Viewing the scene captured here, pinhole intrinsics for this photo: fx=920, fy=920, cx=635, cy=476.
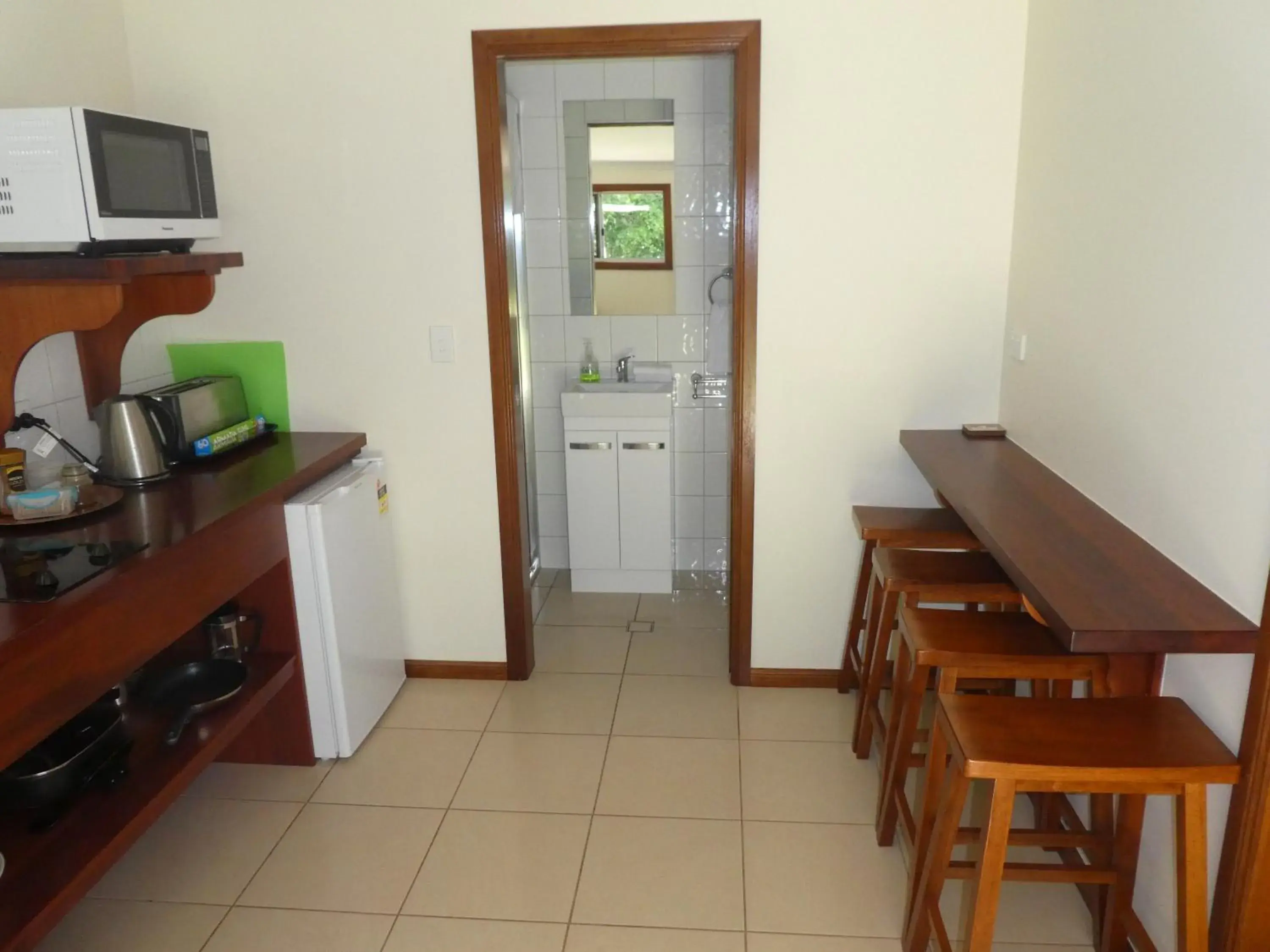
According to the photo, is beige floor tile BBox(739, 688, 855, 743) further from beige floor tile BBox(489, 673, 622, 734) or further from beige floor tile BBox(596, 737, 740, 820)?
beige floor tile BBox(489, 673, 622, 734)

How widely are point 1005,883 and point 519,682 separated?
1637 millimetres

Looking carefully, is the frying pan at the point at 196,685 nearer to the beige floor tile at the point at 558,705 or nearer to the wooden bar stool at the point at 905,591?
the beige floor tile at the point at 558,705

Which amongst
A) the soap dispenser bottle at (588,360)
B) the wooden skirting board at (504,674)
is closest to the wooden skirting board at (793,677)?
the wooden skirting board at (504,674)

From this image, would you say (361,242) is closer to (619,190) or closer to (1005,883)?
(619,190)

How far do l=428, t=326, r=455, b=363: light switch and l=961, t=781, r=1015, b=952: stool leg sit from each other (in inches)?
80.0

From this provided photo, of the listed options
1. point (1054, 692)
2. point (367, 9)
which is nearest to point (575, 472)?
point (367, 9)

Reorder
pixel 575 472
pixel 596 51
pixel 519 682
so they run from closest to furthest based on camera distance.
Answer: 1. pixel 596 51
2. pixel 519 682
3. pixel 575 472

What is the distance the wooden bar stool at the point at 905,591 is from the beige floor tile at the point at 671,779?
41cm

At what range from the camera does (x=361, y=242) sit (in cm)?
284

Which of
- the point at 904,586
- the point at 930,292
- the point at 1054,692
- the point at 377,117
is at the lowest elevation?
the point at 1054,692

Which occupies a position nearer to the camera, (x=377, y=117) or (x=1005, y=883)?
(x=1005, y=883)

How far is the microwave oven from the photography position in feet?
6.64

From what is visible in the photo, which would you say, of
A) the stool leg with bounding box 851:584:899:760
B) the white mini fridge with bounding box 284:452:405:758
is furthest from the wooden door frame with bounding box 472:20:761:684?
the stool leg with bounding box 851:584:899:760

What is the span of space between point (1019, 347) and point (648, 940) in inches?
72.3
